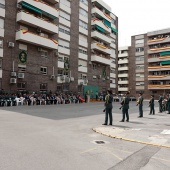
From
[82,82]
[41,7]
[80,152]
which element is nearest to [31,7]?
[41,7]

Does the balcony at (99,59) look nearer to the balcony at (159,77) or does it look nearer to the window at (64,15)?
the window at (64,15)

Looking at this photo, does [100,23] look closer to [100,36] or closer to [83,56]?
[100,36]

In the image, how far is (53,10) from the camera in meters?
31.0

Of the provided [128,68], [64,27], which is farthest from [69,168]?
[128,68]

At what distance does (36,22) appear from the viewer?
28.3 metres

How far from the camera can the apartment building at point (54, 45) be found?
2653 cm

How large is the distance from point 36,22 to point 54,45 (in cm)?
426

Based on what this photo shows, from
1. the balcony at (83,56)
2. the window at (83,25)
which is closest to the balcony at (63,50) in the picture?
the balcony at (83,56)

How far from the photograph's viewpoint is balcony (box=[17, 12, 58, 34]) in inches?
1056

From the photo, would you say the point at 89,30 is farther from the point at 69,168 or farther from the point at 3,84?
the point at 69,168

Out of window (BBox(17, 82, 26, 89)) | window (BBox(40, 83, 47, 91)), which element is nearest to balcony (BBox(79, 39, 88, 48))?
window (BBox(40, 83, 47, 91))

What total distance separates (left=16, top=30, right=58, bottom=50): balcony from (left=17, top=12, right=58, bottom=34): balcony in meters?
1.45

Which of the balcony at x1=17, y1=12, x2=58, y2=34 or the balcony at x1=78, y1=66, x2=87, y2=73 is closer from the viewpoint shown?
the balcony at x1=17, y1=12, x2=58, y2=34

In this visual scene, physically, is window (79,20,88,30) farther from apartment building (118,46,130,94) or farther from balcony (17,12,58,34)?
apartment building (118,46,130,94)
